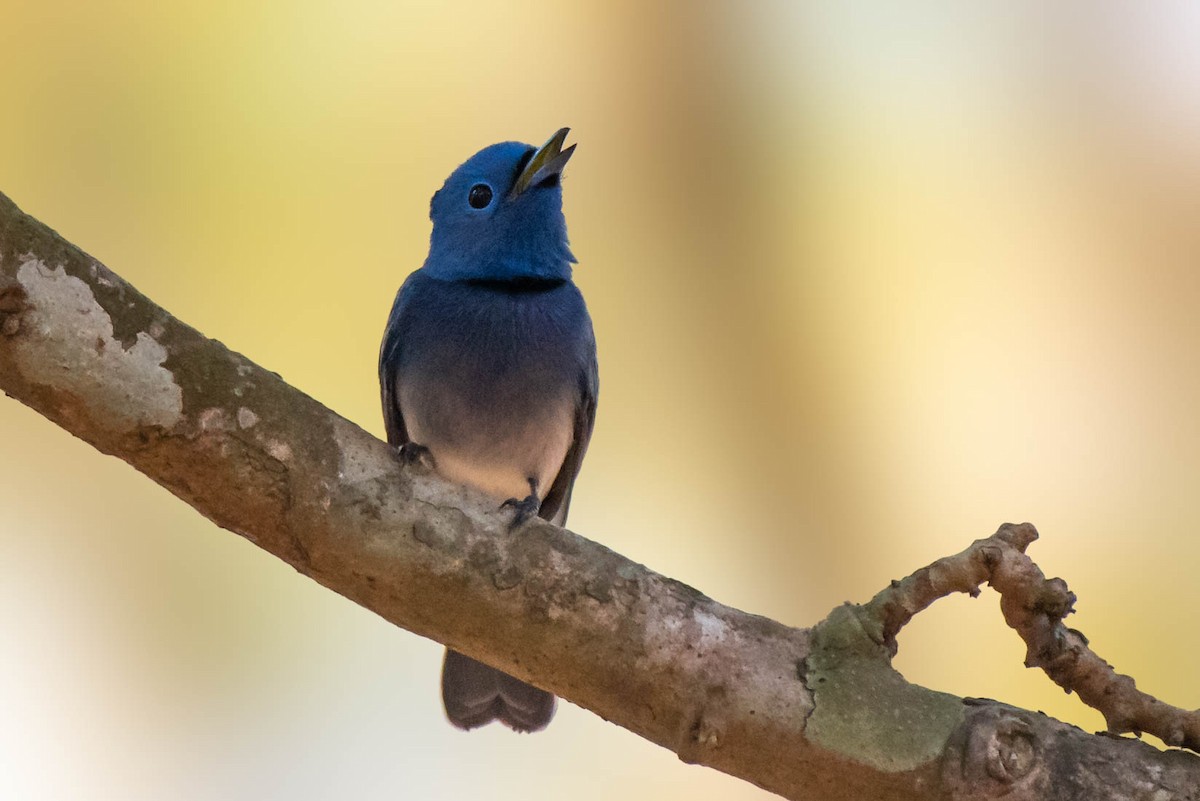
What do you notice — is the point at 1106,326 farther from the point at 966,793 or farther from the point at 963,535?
the point at 966,793

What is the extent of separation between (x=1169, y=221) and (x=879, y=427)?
133cm

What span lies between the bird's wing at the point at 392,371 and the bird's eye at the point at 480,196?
0.35 m

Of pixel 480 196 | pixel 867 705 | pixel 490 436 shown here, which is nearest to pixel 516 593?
pixel 867 705

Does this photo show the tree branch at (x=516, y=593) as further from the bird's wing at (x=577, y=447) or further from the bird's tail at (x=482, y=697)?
the bird's wing at (x=577, y=447)

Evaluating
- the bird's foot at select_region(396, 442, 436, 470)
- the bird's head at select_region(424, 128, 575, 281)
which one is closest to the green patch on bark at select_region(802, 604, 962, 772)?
the bird's foot at select_region(396, 442, 436, 470)

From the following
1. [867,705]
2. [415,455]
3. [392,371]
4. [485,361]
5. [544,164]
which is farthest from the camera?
[544,164]

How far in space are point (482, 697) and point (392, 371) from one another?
3.31 ft

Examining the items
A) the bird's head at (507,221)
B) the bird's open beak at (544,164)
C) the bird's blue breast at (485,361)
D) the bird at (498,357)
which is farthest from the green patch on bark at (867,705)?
the bird's open beak at (544,164)

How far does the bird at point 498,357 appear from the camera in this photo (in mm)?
3666

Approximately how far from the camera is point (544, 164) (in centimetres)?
397

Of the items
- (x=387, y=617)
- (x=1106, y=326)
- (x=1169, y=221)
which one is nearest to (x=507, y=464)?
(x=387, y=617)

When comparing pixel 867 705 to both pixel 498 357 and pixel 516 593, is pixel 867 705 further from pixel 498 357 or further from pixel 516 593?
pixel 498 357

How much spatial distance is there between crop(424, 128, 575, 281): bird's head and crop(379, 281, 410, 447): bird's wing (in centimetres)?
16

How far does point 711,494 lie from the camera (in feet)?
15.9
